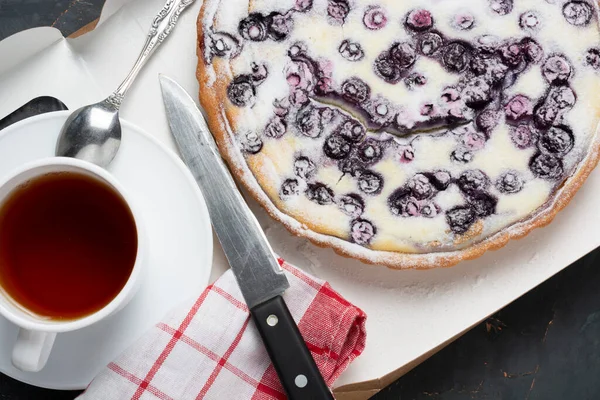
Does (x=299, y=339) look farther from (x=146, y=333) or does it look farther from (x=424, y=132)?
(x=424, y=132)

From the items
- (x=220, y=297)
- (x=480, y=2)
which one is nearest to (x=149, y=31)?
(x=220, y=297)

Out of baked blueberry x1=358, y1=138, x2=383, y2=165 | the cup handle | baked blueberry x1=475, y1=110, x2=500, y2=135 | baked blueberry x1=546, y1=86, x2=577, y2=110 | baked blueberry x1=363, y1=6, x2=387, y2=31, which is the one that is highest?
baked blueberry x1=363, y1=6, x2=387, y2=31

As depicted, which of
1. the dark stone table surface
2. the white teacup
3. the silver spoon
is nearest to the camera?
the white teacup

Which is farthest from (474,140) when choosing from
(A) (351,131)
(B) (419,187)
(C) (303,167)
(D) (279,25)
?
(D) (279,25)

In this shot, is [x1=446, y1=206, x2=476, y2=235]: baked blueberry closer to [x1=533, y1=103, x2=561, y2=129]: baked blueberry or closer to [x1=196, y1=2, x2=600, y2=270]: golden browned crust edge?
[x1=196, y1=2, x2=600, y2=270]: golden browned crust edge

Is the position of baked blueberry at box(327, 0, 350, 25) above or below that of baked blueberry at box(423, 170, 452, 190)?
above

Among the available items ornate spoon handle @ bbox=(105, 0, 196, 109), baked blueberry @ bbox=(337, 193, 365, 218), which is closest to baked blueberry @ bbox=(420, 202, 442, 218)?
baked blueberry @ bbox=(337, 193, 365, 218)

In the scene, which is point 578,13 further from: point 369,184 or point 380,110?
point 369,184

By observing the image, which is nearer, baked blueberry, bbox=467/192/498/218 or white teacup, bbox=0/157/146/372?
white teacup, bbox=0/157/146/372
